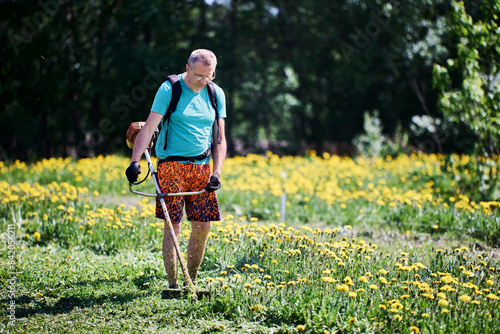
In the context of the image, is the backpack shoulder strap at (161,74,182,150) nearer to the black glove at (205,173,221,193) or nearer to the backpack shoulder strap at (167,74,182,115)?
the backpack shoulder strap at (167,74,182,115)

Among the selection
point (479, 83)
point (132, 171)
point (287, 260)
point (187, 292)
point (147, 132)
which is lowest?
point (187, 292)

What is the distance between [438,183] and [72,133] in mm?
8885

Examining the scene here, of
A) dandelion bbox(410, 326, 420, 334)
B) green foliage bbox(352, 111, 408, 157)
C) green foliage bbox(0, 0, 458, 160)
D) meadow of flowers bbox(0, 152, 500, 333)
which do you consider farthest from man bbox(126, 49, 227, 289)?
green foliage bbox(352, 111, 408, 157)

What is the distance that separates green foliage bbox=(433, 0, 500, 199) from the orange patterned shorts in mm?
3904

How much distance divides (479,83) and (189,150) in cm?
439

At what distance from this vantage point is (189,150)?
3441 mm

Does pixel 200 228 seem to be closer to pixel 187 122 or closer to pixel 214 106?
pixel 187 122

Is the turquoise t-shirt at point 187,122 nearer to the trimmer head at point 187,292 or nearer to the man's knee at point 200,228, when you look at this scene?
the man's knee at point 200,228

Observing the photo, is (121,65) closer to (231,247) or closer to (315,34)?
(315,34)

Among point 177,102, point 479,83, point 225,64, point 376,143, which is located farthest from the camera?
point 225,64

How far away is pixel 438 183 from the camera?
7.98m

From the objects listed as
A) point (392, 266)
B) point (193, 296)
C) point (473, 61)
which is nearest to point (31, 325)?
point (193, 296)

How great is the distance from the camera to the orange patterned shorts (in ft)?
11.3

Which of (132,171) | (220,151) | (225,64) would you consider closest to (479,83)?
(220,151)
